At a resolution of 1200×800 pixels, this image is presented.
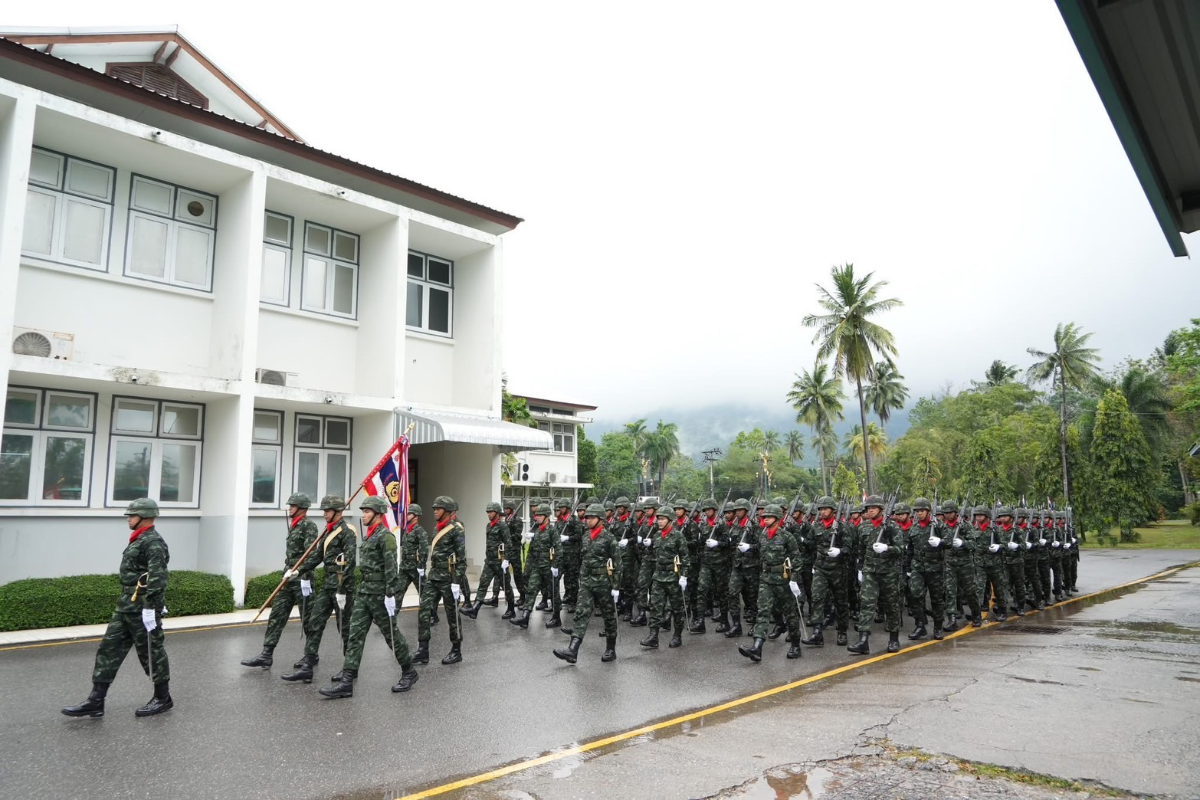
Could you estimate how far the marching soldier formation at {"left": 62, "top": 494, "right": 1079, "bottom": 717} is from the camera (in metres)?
7.54

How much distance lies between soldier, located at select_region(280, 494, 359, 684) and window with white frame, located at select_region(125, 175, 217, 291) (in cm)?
968

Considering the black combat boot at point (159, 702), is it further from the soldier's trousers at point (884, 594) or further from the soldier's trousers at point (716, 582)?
the soldier's trousers at point (884, 594)

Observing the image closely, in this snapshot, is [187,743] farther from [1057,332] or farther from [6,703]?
[1057,332]

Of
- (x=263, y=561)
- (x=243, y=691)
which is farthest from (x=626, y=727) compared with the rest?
(x=263, y=561)

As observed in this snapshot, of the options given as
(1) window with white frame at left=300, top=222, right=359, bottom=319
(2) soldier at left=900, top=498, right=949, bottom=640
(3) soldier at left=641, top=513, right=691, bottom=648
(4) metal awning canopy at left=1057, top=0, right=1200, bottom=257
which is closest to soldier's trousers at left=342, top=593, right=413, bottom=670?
(3) soldier at left=641, top=513, right=691, bottom=648

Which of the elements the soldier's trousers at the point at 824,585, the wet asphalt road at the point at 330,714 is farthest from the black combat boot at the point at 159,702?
the soldier's trousers at the point at 824,585

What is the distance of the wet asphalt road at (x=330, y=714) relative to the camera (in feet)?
17.1

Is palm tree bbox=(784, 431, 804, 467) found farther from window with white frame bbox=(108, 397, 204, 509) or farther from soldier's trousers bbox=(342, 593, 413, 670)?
soldier's trousers bbox=(342, 593, 413, 670)

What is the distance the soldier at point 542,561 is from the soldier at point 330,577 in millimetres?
3845

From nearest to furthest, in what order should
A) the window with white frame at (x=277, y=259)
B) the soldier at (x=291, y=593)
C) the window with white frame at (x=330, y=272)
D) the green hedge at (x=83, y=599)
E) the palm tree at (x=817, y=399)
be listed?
the soldier at (x=291, y=593) < the green hedge at (x=83, y=599) < the window with white frame at (x=277, y=259) < the window with white frame at (x=330, y=272) < the palm tree at (x=817, y=399)

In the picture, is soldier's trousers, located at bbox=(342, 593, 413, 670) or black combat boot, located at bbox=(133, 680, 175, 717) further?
soldier's trousers, located at bbox=(342, 593, 413, 670)

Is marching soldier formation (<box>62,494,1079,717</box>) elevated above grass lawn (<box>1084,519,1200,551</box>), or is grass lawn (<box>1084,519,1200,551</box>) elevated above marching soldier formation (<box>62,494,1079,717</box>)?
marching soldier formation (<box>62,494,1079,717</box>)

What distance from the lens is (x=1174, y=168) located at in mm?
6031

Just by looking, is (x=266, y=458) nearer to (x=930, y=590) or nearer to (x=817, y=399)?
(x=930, y=590)
